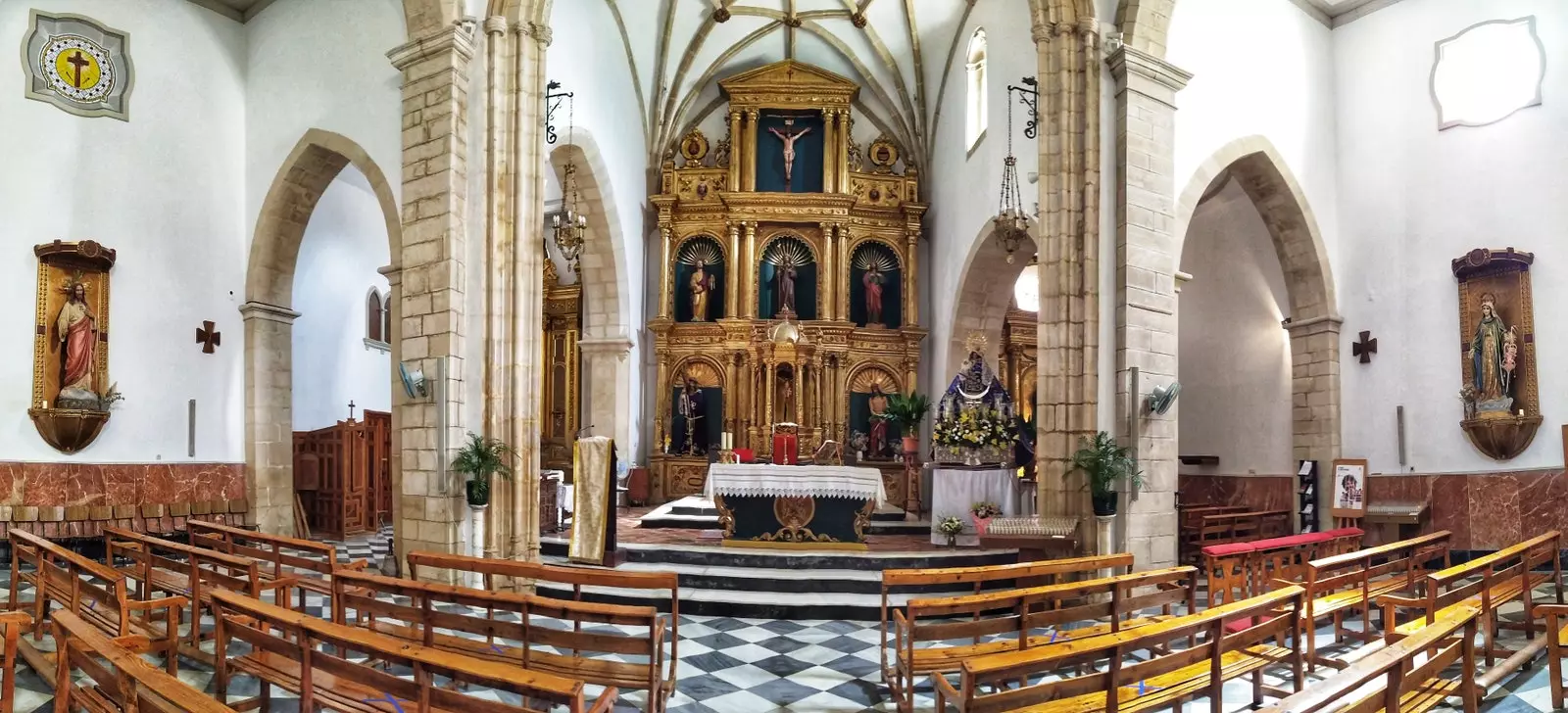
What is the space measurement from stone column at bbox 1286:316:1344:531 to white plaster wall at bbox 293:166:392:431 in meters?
14.2

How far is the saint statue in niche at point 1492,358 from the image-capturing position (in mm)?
10273

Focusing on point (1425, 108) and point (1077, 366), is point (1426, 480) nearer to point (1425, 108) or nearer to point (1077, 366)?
point (1425, 108)

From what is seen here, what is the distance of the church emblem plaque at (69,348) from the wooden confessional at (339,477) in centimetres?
317

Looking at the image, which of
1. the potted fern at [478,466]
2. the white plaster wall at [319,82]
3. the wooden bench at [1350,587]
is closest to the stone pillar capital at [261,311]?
the white plaster wall at [319,82]

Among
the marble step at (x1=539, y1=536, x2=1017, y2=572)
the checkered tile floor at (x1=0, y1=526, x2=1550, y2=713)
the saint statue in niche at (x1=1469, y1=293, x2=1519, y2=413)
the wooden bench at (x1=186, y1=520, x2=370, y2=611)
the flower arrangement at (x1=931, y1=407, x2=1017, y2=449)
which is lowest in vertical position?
the checkered tile floor at (x1=0, y1=526, x2=1550, y2=713)

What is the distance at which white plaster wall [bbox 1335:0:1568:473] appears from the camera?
10.2m

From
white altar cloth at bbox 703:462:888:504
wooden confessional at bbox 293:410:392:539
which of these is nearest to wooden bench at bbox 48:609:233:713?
white altar cloth at bbox 703:462:888:504

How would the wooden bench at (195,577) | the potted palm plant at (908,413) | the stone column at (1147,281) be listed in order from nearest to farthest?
the wooden bench at (195,577)
the stone column at (1147,281)
the potted palm plant at (908,413)

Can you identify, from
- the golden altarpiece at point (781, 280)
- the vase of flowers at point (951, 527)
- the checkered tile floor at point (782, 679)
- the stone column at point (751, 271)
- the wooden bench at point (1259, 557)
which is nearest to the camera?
the checkered tile floor at point (782, 679)

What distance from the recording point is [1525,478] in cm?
1018

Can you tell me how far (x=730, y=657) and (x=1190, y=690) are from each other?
10.5 ft

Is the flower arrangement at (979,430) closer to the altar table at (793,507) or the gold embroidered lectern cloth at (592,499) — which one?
→ the altar table at (793,507)

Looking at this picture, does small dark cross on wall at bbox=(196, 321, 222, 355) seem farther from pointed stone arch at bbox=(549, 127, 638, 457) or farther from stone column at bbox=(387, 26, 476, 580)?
pointed stone arch at bbox=(549, 127, 638, 457)

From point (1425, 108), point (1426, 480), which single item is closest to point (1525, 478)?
point (1426, 480)
